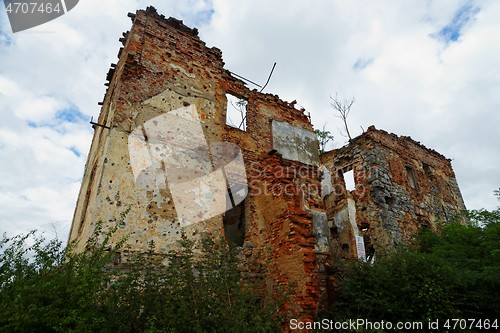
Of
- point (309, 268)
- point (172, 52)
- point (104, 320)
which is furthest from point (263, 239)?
point (172, 52)

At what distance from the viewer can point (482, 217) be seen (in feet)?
29.7

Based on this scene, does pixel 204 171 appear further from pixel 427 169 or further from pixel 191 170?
pixel 427 169

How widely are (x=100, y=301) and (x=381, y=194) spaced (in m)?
11.5

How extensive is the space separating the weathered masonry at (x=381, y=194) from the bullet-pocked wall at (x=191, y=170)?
9.91 ft

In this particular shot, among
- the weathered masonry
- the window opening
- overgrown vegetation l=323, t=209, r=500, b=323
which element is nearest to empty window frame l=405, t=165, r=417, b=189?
the weathered masonry

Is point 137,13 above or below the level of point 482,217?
above

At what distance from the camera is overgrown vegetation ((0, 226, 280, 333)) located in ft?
13.3

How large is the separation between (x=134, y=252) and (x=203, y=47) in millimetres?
6909

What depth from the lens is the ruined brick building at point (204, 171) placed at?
6.84 meters

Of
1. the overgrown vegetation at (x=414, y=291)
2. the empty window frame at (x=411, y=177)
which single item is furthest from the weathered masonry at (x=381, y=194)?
the overgrown vegetation at (x=414, y=291)

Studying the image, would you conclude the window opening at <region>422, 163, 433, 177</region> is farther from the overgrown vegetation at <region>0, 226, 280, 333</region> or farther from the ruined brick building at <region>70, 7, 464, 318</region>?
the overgrown vegetation at <region>0, 226, 280, 333</region>

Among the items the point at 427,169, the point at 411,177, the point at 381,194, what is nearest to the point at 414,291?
the point at 381,194

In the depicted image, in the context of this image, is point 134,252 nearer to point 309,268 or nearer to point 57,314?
point 57,314

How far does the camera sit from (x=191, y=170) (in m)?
7.97
